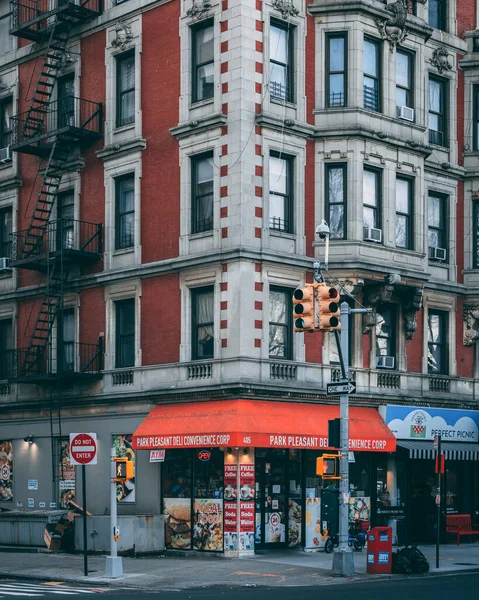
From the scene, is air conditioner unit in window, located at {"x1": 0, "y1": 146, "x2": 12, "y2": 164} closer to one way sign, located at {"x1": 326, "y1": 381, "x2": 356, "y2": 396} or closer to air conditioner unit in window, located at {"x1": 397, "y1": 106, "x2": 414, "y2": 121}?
air conditioner unit in window, located at {"x1": 397, "y1": 106, "x2": 414, "y2": 121}

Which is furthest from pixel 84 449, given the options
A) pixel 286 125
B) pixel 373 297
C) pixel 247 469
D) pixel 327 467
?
pixel 286 125

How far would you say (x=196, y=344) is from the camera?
35656 mm

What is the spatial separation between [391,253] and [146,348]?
8206 millimetres

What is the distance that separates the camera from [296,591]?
25688 millimetres

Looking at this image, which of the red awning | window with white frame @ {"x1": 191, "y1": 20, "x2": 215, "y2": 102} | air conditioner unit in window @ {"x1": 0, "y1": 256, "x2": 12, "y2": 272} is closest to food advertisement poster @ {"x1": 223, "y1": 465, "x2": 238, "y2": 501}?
the red awning

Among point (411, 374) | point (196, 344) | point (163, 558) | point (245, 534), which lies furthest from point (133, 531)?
point (411, 374)

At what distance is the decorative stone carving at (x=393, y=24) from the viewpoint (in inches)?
1481

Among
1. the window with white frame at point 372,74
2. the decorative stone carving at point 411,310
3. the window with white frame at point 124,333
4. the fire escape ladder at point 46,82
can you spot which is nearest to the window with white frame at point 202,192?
the window with white frame at point 124,333

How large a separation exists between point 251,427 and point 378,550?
5480 millimetres

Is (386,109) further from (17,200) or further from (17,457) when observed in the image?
(17,457)

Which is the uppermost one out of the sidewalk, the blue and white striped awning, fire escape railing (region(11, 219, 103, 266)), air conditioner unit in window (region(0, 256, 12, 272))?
fire escape railing (region(11, 219, 103, 266))

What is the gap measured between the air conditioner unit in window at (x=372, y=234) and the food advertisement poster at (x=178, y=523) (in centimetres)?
960

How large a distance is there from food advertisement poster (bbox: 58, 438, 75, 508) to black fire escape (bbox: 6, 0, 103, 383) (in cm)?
253

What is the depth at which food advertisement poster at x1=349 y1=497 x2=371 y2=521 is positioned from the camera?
36.8 metres
